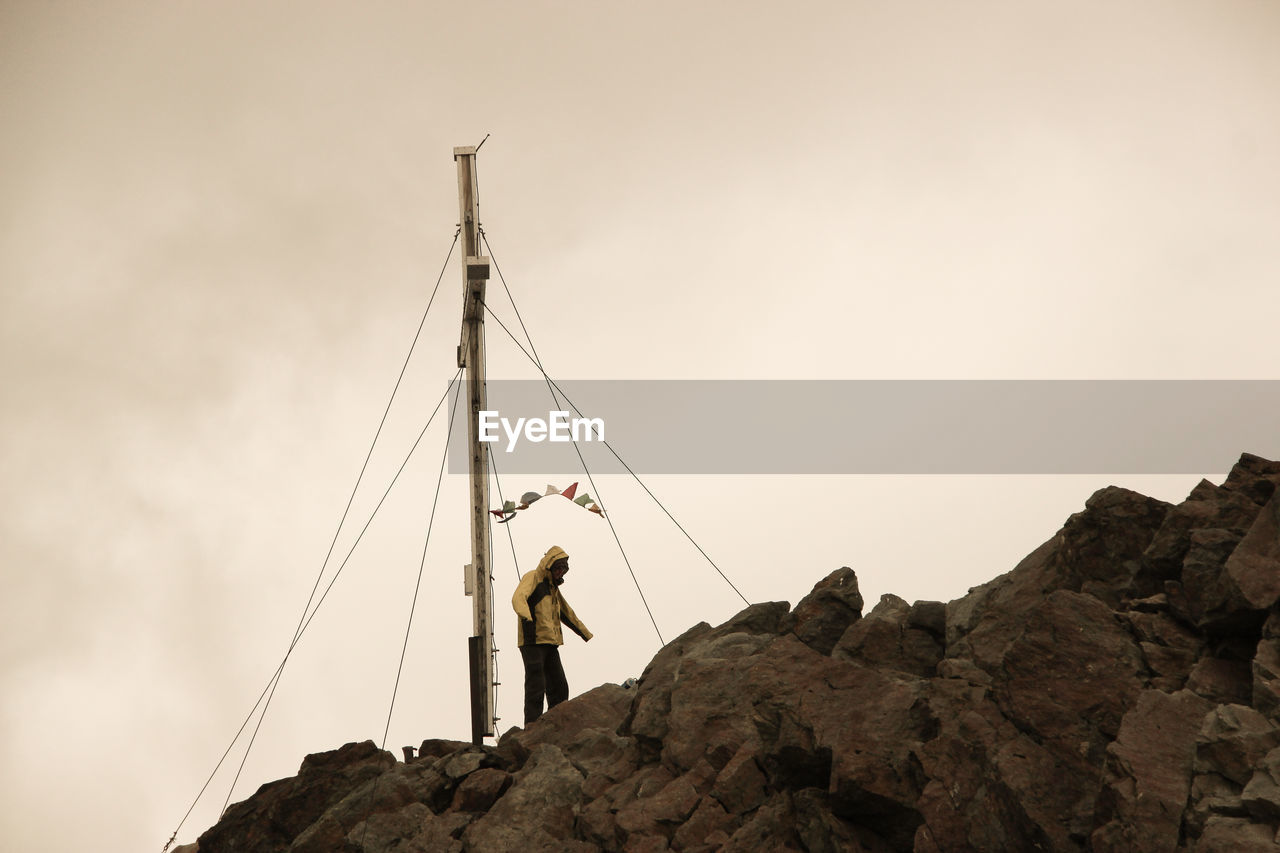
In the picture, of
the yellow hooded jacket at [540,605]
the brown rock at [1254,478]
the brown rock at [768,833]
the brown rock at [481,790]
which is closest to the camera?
the brown rock at [768,833]

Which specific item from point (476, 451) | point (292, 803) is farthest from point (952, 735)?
point (476, 451)

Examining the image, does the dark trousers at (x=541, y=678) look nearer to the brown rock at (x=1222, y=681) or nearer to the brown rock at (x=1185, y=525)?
the brown rock at (x=1185, y=525)

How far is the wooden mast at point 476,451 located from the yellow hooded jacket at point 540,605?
224 centimetres

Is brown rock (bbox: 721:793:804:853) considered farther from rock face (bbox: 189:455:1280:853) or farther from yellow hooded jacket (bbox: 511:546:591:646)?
yellow hooded jacket (bbox: 511:546:591:646)

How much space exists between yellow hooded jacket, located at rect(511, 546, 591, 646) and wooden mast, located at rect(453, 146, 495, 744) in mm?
2244

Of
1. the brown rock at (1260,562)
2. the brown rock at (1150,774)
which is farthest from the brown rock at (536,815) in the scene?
the brown rock at (1260,562)

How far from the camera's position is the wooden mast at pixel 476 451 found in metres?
18.3

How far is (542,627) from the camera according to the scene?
16531 mm

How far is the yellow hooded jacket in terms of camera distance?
16.5 metres

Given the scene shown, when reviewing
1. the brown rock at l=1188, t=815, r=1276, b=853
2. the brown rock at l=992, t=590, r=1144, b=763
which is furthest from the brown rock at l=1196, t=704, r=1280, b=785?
the brown rock at l=992, t=590, r=1144, b=763

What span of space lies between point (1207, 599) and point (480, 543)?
42.0ft

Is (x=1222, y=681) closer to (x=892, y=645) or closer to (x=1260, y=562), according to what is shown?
(x=1260, y=562)

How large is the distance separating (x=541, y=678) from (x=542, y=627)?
0.87m

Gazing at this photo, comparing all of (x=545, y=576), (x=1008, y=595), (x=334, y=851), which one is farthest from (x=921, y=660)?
(x=334, y=851)
